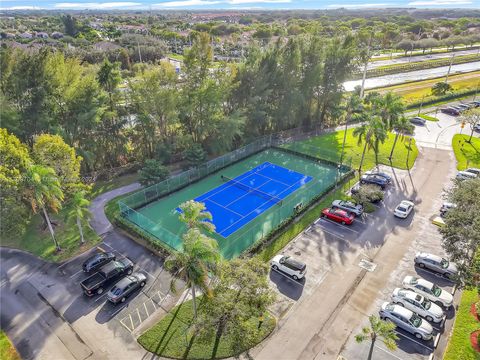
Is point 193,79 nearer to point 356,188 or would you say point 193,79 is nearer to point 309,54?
point 309,54

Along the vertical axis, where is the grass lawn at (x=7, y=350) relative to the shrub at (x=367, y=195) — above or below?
below

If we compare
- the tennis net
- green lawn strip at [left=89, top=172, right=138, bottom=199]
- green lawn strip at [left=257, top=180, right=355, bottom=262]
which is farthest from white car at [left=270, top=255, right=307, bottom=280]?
green lawn strip at [left=89, top=172, right=138, bottom=199]

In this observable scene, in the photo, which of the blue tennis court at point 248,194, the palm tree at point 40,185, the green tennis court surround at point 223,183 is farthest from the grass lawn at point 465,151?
the palm tree at point 40,185

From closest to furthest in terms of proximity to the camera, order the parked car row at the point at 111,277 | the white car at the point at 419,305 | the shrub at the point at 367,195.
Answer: the white car at the point at 419,305
the parked car row at the point at 111,277
the shrub at the point at 367,195

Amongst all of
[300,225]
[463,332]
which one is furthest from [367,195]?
[463,332]

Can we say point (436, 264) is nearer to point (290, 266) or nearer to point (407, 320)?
point (407, 320)

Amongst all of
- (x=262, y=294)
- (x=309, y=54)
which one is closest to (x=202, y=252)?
(x=262, y=294)

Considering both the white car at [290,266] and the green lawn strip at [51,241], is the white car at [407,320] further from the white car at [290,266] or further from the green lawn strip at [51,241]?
the green lawn strip at [51,241]
